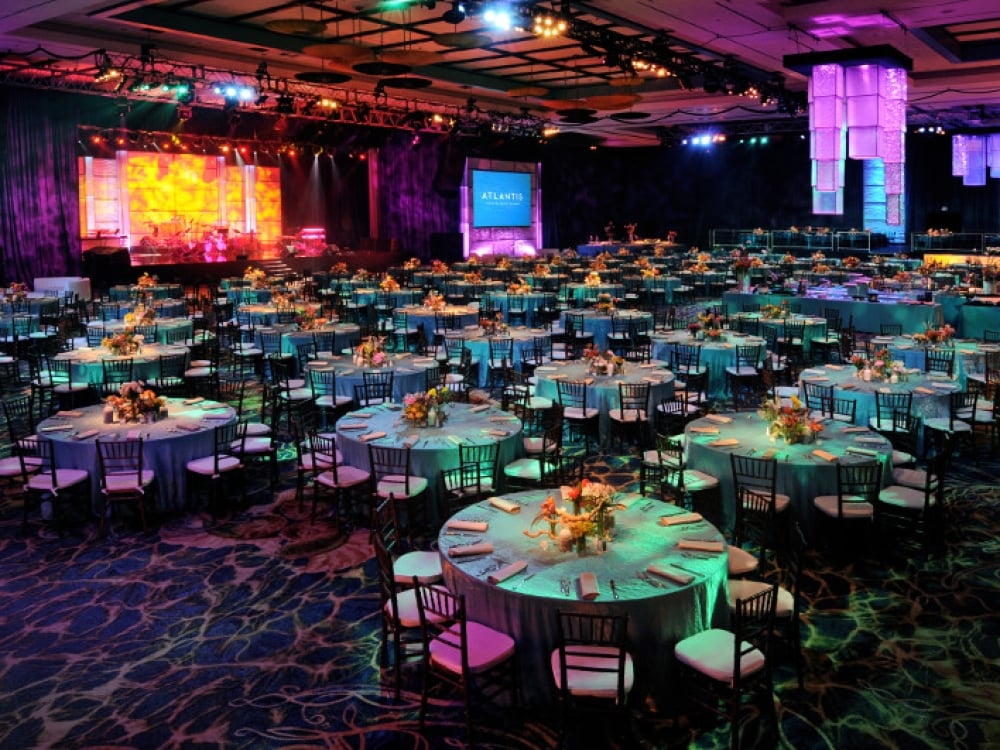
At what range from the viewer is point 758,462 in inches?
281

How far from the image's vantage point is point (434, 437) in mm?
7797

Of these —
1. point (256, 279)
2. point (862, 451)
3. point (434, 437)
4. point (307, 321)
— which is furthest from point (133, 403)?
point (256, 279)

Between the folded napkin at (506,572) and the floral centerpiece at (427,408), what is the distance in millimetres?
3139

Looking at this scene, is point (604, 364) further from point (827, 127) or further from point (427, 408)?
point (827, 127)

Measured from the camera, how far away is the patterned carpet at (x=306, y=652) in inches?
185

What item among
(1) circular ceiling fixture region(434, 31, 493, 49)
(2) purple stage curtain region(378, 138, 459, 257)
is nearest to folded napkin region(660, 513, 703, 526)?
(1) circular ceiling fixture region(434, 31, 493, 49)

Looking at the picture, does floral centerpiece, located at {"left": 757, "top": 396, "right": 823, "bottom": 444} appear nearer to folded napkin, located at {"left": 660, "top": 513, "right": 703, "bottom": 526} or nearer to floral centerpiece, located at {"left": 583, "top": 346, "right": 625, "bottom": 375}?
folded napkin, located at {"left": 660, "top": 513, "right": 703, "bottom": 526}

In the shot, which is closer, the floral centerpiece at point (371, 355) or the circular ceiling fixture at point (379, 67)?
the floral centerpiece at point (371, 355)

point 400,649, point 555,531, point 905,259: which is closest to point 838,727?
point 555,531

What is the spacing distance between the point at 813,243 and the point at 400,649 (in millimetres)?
29305

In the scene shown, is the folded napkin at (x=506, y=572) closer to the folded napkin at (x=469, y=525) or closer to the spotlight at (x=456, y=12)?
the folded napkin at (x=469, y=525)

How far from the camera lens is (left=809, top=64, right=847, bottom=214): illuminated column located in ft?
38.1

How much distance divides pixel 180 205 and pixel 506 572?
83.0 ft

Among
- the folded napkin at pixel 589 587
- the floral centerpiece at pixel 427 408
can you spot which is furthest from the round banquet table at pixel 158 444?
the folded napkin at pixel 589 587
